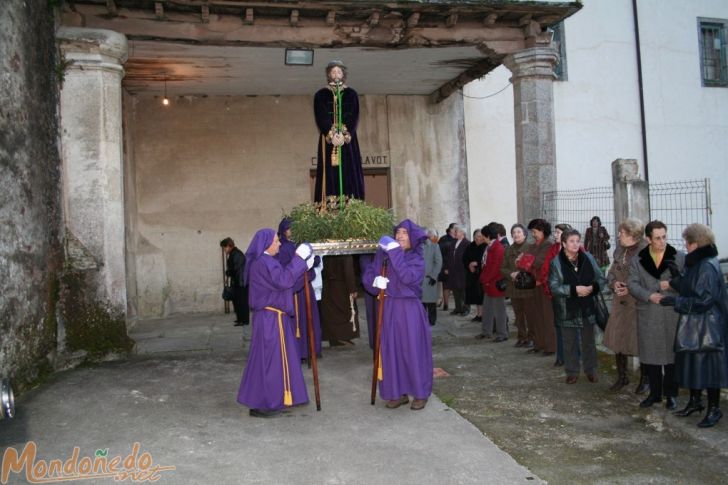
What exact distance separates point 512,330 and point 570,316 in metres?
3.48

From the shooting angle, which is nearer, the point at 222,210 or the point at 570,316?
the point at 570,316

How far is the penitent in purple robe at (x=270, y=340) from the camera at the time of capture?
5730mm

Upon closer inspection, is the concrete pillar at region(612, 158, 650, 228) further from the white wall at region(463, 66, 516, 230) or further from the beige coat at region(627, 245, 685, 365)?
the white wall at region(463, 66, 516, 230)

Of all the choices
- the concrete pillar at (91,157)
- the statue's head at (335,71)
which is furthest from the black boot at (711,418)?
the concrete pillar at (91,157)

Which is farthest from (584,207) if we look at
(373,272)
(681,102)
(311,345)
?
(311,345)

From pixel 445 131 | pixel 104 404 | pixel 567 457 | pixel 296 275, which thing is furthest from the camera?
pixel 445 131

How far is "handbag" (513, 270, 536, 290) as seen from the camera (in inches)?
308

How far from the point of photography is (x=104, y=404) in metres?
6.33

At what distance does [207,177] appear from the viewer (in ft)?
44.0

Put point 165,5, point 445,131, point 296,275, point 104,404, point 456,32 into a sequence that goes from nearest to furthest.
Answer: point 296,275, point 104,404, point 165,5, point 456,32, point 445,131

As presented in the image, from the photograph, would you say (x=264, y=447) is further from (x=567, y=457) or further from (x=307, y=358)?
(x=307, y=358)

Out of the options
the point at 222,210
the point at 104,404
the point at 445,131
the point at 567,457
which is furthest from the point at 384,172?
the point at 567,457

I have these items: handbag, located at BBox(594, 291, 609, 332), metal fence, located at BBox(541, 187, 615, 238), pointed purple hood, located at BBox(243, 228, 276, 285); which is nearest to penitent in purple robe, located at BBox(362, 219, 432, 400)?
pointed purple hood, located at BBox(243, 228, 276, 285)

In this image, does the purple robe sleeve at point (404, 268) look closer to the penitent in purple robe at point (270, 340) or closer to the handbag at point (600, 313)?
the penitent in purple robe at point (270, 340)
